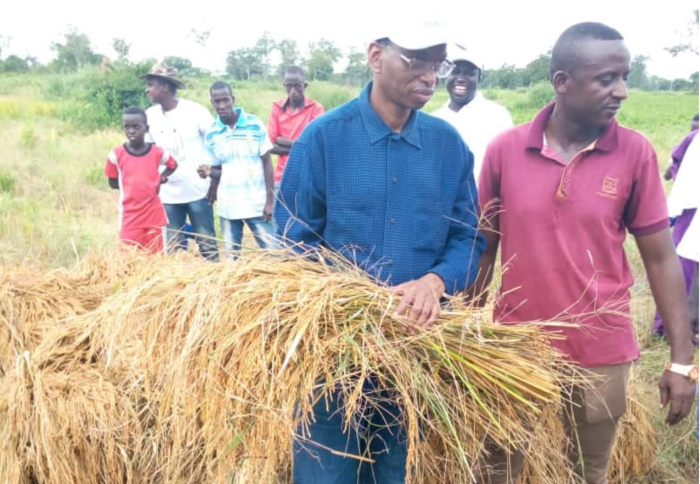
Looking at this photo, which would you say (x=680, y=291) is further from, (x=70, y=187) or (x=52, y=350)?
(x=70, y=187)

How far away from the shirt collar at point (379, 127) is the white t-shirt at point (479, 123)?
1862mm

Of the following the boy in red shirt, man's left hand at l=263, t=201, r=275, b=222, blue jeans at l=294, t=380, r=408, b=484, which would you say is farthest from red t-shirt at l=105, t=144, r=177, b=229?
blue jeans at l=294, t=380, r=408, b=484

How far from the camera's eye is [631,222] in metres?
2.00

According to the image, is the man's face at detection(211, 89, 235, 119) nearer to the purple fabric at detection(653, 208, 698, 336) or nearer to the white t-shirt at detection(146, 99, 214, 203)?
the white t-shirt at detection(146, 99, 214, 203)

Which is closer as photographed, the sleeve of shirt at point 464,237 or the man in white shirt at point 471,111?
the sleeve of shirt at point 464,237

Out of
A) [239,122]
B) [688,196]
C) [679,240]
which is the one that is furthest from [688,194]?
[239,122]

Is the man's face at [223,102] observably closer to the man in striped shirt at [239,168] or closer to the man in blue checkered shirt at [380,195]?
the man in striped shirt at [239,168]

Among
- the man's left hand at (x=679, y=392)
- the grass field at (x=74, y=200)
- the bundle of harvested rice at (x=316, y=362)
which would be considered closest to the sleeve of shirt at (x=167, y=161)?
the grass field at (x=74, y=200)

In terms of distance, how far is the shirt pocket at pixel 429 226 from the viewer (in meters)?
1.87

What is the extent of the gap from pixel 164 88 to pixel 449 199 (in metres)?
3.97

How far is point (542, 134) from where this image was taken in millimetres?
2043

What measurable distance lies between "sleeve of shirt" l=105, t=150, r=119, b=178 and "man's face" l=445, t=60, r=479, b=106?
258 centimetres

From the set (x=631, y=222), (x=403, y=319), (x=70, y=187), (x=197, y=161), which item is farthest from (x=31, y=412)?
(x=70, y=187)

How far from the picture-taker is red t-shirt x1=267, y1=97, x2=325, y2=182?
18.1 ft
